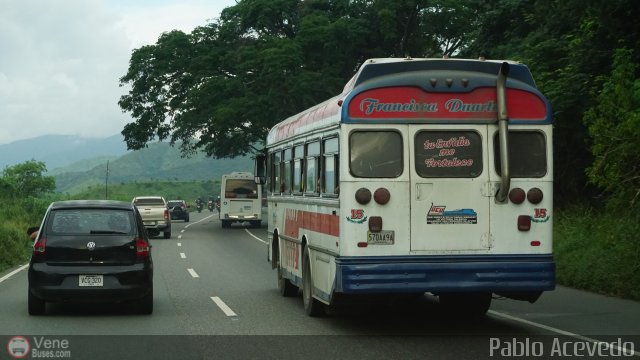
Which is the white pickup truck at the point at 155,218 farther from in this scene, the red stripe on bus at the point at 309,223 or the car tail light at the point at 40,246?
the car tail light at the point at 40,246

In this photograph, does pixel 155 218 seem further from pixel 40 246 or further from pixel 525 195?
pixel 525 195

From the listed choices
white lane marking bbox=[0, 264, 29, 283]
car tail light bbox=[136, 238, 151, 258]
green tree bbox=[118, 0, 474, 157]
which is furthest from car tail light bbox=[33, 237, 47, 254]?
green tree bbox=[118, 0, 474, 157]

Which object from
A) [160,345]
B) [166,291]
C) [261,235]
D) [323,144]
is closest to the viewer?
[160,345]

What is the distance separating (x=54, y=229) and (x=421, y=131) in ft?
17.0

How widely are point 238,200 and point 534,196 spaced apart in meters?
38.4

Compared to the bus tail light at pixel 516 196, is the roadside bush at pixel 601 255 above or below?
below

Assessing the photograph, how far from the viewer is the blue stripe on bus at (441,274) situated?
10.6 metres

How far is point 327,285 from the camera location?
11.6m

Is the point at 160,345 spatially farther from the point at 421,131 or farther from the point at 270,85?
the point at 270,85

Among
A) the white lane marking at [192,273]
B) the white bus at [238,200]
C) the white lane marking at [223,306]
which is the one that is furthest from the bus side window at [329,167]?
the white bus at [238,200]

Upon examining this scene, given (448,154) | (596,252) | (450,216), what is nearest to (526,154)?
(448,154)

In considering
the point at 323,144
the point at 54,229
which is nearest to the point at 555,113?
the point at 323,144

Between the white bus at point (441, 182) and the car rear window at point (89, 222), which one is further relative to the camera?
the car rear window at point (89, 222)

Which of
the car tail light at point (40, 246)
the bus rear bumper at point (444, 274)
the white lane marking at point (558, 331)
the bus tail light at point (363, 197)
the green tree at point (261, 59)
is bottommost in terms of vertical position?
the white lane marking at point (558, 331)
